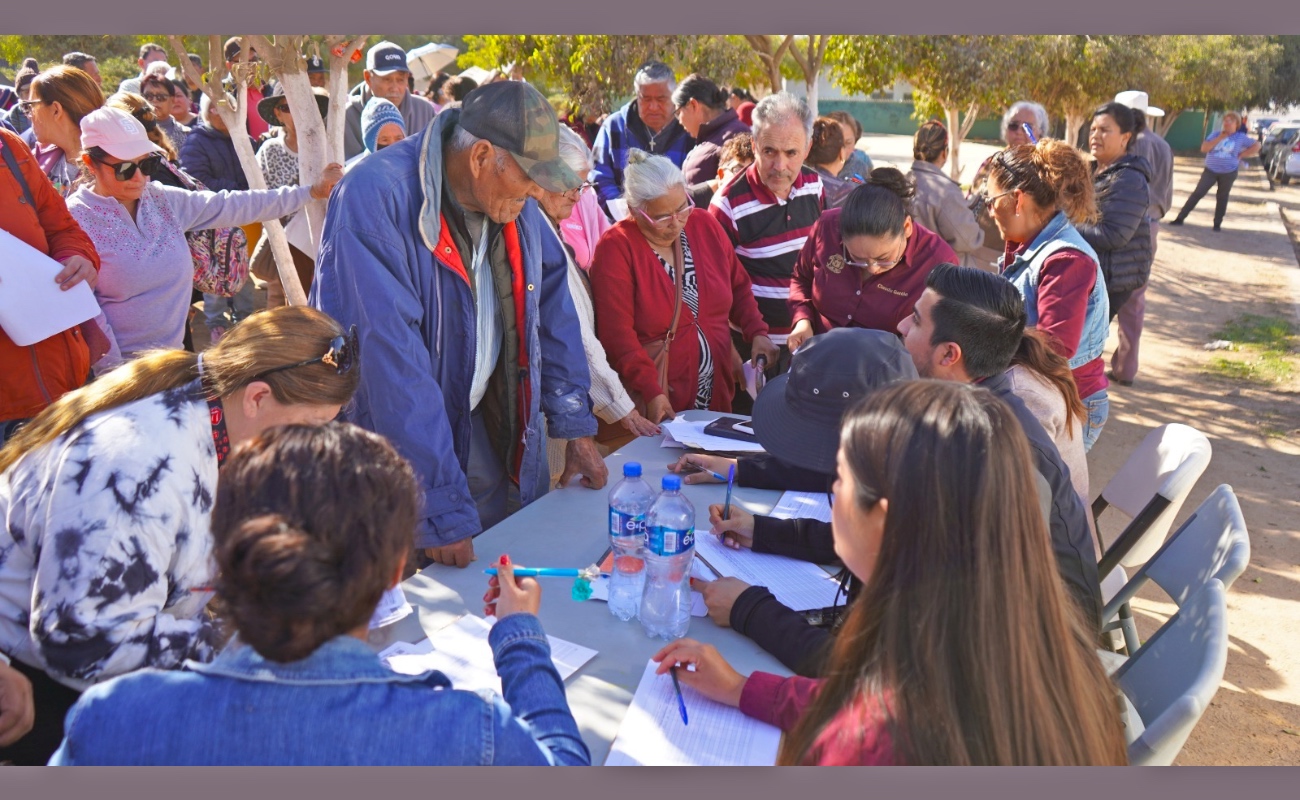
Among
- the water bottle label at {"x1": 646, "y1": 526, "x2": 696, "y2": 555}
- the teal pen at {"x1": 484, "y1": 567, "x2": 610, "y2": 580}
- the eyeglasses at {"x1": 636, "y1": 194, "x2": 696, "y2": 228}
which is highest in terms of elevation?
the eyeglasses at {"x1": 636, "y1": 194, "x2": 696, "y2": 228}

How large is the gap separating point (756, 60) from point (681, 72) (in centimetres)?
123

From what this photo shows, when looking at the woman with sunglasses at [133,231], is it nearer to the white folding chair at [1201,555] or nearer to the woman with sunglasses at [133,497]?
the woman with sunglasses at [133,497]

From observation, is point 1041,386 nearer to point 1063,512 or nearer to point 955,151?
point 1063,512

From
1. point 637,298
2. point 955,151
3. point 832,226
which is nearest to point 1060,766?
point 637,298

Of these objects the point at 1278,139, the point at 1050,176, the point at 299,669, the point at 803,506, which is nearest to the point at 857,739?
the point at 299,669

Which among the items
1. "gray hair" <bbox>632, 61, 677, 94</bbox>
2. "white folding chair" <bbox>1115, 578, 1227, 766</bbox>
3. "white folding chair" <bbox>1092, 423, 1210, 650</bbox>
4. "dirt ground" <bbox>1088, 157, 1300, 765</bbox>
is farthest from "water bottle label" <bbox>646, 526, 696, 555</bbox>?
"gray hair" <bbox>632, 61, 677, 94</bbox>

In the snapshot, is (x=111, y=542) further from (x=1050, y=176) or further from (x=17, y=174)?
(x=1050, y=176)

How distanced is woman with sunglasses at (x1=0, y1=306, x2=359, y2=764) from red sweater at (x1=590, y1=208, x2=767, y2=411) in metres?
1.61

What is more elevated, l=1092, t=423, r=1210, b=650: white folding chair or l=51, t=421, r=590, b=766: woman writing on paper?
l=51, t=421, r=590, b=766: woman writing on paper

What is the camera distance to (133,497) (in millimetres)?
1522

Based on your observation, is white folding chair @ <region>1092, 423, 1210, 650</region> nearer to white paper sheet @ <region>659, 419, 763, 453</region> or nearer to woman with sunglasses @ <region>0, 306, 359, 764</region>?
white paper sheet @ <region>659, 419, 763, 453</region>

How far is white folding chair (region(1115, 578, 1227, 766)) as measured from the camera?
1.51 metres

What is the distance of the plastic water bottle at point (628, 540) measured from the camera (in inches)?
79.0

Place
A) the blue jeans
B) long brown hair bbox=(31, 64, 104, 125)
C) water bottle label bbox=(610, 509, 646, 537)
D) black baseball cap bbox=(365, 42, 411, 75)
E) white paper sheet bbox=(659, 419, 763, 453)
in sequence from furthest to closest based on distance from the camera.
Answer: black baseball cap bbox=(365, 42, 411, 75), long brown hair bbox=(31, 64, 104, 125), the blue jeans, white paper sheet bbox=(659, 419, 763, 453), water bottle label bbox=(610, 509, 646, 537)
